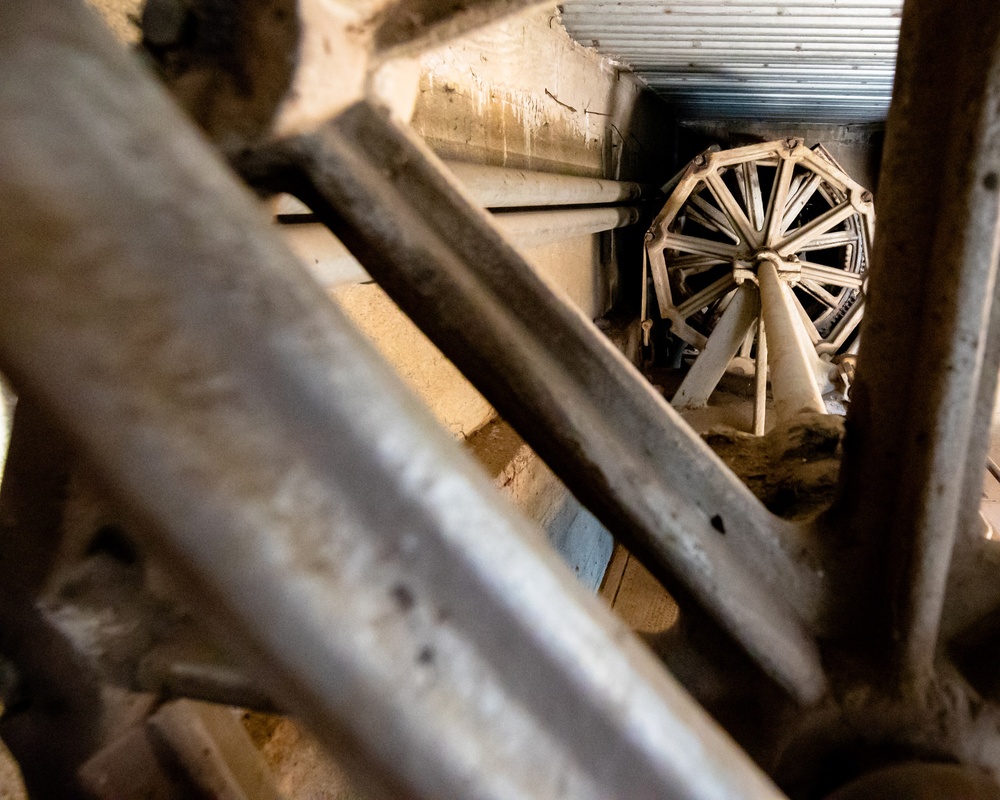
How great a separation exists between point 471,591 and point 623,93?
397cm

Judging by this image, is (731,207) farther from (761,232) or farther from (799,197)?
(799,197)

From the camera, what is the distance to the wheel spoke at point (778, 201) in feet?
11.7

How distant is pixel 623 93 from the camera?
3.72 m

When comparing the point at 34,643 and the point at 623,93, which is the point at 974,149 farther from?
the point at 623,93

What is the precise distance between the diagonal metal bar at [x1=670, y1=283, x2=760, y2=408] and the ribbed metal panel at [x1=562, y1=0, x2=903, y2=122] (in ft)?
3.71

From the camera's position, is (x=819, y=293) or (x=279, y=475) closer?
(x=279, y=475)

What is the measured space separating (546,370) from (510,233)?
118 cm

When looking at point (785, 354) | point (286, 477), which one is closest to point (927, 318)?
point (286, 477)

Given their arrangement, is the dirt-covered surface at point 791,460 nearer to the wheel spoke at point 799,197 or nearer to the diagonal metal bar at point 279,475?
the diagonal metal bar at point 279,475

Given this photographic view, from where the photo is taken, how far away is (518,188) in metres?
2.19

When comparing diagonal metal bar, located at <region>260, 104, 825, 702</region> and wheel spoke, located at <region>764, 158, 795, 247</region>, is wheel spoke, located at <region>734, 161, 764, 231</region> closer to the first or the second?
wheel spoke, located at <region>764, 158, 795, 247</region>

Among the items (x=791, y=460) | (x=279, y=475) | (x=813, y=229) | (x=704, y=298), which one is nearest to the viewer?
(x=279, y=475)

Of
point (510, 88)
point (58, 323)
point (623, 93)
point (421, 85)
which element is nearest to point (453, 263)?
point (58, 323)

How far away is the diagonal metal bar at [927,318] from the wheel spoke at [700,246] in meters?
3.16
